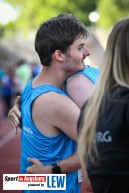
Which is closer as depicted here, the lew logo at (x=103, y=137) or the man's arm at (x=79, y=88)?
the lew logo at (x=103, y=137)

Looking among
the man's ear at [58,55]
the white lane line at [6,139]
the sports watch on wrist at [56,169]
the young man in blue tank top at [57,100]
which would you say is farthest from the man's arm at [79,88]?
the white lane line at [6,139]

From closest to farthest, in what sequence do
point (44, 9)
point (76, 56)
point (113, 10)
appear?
1. point (76, 56)
2. point (113, 10)
3. point (44, 9)

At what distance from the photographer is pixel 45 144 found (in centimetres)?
332

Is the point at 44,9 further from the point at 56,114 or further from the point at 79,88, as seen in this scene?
the point at 56,114

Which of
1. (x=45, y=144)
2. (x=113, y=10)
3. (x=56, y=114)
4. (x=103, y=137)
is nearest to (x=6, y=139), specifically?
(x=45, y=144)

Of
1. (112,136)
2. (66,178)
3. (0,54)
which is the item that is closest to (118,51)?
(112,136)

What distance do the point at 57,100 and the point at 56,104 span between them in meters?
0.03

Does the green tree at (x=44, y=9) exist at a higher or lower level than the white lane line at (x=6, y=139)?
higher

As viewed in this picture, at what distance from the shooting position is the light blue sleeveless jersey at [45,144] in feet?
10.9

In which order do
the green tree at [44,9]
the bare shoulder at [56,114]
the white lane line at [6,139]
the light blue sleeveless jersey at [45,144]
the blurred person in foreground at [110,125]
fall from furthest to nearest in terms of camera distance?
1. the green tree at [44,9]
2. the white lane line at [6,139]
3. the light blue sleeveless jersey at [45,144]
4. the bare shoulder at [56,114]
5. the blurred person in foreground at [110,125]

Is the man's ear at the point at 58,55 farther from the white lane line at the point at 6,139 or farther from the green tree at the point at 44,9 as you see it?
the green tree at the point at 44,9

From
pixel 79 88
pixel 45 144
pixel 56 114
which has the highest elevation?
pixel 79 88

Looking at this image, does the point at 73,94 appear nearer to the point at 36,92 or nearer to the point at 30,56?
the point at 36,92

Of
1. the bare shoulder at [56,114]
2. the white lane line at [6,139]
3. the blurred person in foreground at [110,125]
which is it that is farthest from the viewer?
the white lane line at [6,139]
